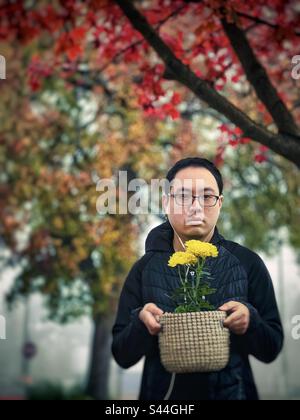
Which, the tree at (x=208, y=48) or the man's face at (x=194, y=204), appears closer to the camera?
the man's face at (x=194, y=204)

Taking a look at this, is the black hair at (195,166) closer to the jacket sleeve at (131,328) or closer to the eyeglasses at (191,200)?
the eyeglasses at (191,200)

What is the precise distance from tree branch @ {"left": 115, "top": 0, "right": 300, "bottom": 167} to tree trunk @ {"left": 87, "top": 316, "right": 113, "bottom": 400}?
832cm

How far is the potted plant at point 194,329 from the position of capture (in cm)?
299

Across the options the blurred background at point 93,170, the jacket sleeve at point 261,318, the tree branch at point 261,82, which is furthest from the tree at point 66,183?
the jacket sleeve at point 261,318

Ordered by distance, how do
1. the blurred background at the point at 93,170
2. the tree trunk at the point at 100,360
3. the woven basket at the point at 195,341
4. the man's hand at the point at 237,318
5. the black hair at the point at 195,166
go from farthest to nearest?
the tree trunk at the point at 100,360 → the blurred background at the point at 93,170 → the black hair at the point at 195,166 → the man's hand at the point at 237,318 → the woven basket at the point at 195,341

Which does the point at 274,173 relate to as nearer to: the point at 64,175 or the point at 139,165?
the point at 139,165

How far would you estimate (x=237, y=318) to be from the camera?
3105 mm

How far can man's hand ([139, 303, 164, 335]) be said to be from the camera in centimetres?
312

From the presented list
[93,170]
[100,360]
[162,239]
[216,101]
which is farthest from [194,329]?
[100,360]

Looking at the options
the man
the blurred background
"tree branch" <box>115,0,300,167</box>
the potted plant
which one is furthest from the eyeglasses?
the blurred background

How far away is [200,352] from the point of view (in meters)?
2.99

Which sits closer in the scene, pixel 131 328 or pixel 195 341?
pixel 195 341

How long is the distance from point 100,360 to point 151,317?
374 inches

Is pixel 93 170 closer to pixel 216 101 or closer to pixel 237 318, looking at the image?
pixel 216 101
